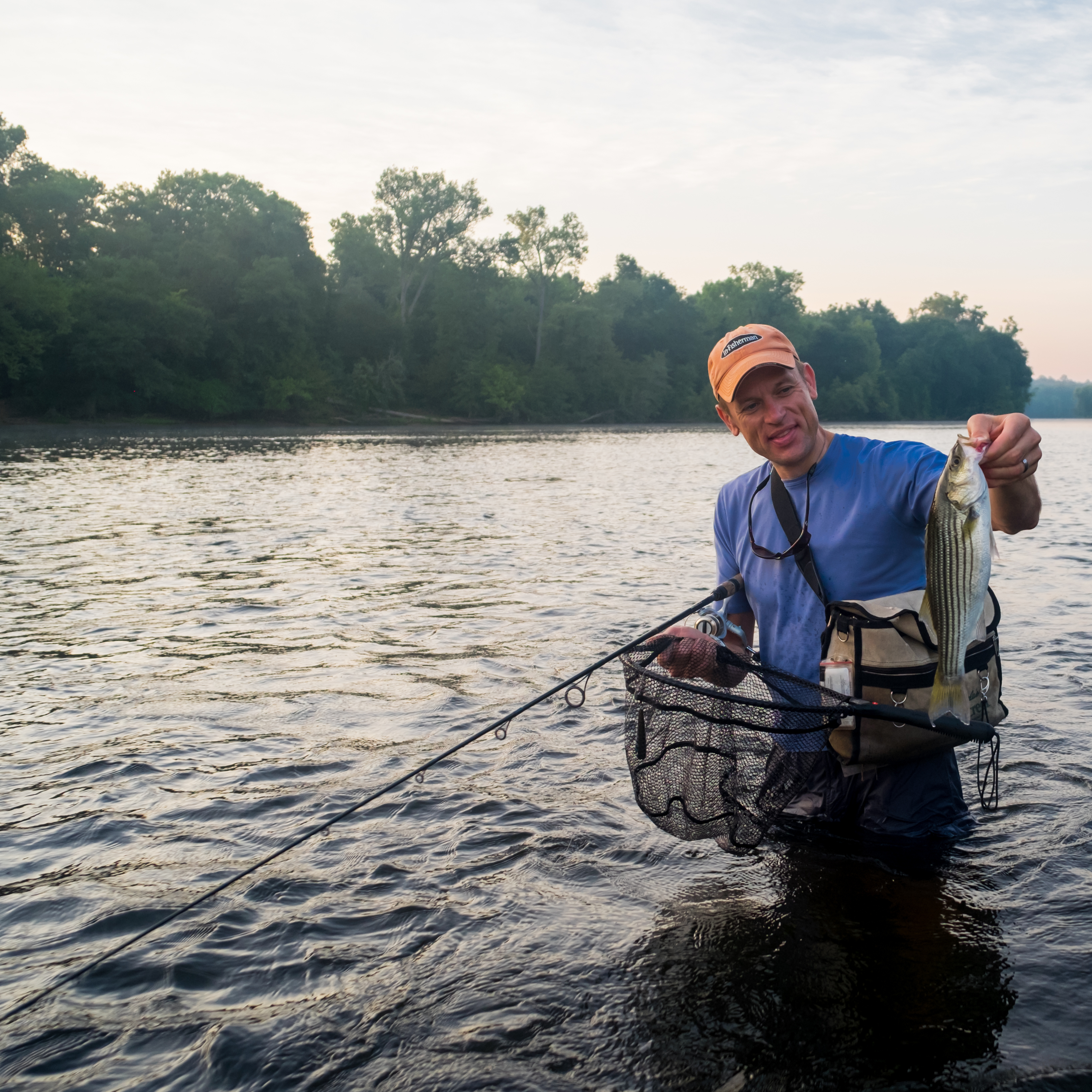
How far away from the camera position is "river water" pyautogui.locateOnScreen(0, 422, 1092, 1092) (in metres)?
3.58

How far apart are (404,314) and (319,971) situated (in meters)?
94.5

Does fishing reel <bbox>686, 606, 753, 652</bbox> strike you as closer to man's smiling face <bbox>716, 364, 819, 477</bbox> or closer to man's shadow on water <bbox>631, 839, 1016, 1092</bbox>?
man's smiling face <bbox>716, 364, 819, 477</bbox>

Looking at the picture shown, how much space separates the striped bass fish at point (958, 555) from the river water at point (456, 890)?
1.40 metres

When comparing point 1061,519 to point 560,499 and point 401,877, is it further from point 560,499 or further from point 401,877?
point 401,877

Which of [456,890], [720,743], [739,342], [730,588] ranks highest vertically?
[739,342]

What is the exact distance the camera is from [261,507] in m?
22.3

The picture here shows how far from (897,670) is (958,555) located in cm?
93

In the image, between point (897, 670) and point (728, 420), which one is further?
point (728, 420)

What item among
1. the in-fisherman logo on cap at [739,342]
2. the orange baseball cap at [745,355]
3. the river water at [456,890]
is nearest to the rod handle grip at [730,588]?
the orange baseball cap at [745,355]

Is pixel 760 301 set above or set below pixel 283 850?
above

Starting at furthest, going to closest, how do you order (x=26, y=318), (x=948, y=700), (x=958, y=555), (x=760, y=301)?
1. (x=760, y=301)
2. (x=26, y=318)
3. (x=948, y=700)
4. (x=958, y=555)

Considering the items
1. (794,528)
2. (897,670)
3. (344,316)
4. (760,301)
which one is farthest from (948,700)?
(760,301)

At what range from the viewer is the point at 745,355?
429 cm

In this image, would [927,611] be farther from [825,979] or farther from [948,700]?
[825,979]
